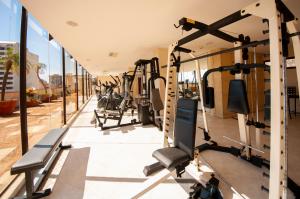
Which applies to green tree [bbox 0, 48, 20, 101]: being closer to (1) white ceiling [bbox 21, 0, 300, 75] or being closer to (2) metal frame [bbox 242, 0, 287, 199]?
(1) white ceiling [bbox 21, 0, 300, 75]

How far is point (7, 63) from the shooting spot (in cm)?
243

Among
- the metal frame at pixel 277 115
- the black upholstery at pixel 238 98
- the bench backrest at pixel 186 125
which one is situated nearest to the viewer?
the metal frame at pixel 277 115

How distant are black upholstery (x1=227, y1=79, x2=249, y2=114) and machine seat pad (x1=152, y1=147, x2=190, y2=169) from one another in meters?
1.17

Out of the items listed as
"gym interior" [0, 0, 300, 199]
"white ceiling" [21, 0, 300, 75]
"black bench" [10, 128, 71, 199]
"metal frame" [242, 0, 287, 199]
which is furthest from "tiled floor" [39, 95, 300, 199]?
"white ceiling" [21, 0, 300, 75]

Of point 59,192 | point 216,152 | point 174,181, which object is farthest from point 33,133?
point 216,152

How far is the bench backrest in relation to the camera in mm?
1729

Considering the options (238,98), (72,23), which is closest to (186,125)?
(238,98)

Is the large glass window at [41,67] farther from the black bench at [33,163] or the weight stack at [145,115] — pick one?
the weight stack at [145,115]

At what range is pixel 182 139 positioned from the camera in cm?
186

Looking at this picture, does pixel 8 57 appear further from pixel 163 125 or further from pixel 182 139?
pixel 182 139

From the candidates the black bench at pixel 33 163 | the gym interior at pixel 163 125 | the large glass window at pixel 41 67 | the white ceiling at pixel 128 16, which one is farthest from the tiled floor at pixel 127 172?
the white ceiling at pixel 128 16

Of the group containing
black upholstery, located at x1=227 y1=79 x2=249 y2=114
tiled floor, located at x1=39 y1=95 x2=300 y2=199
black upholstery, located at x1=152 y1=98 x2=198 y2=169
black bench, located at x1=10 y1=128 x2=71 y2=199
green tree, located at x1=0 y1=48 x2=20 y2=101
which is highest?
green tree, located at x1=0 y1=48 x2=20 y2=101

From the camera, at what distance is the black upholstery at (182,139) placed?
163cm

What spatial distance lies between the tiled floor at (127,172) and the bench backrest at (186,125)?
400 millimetres
